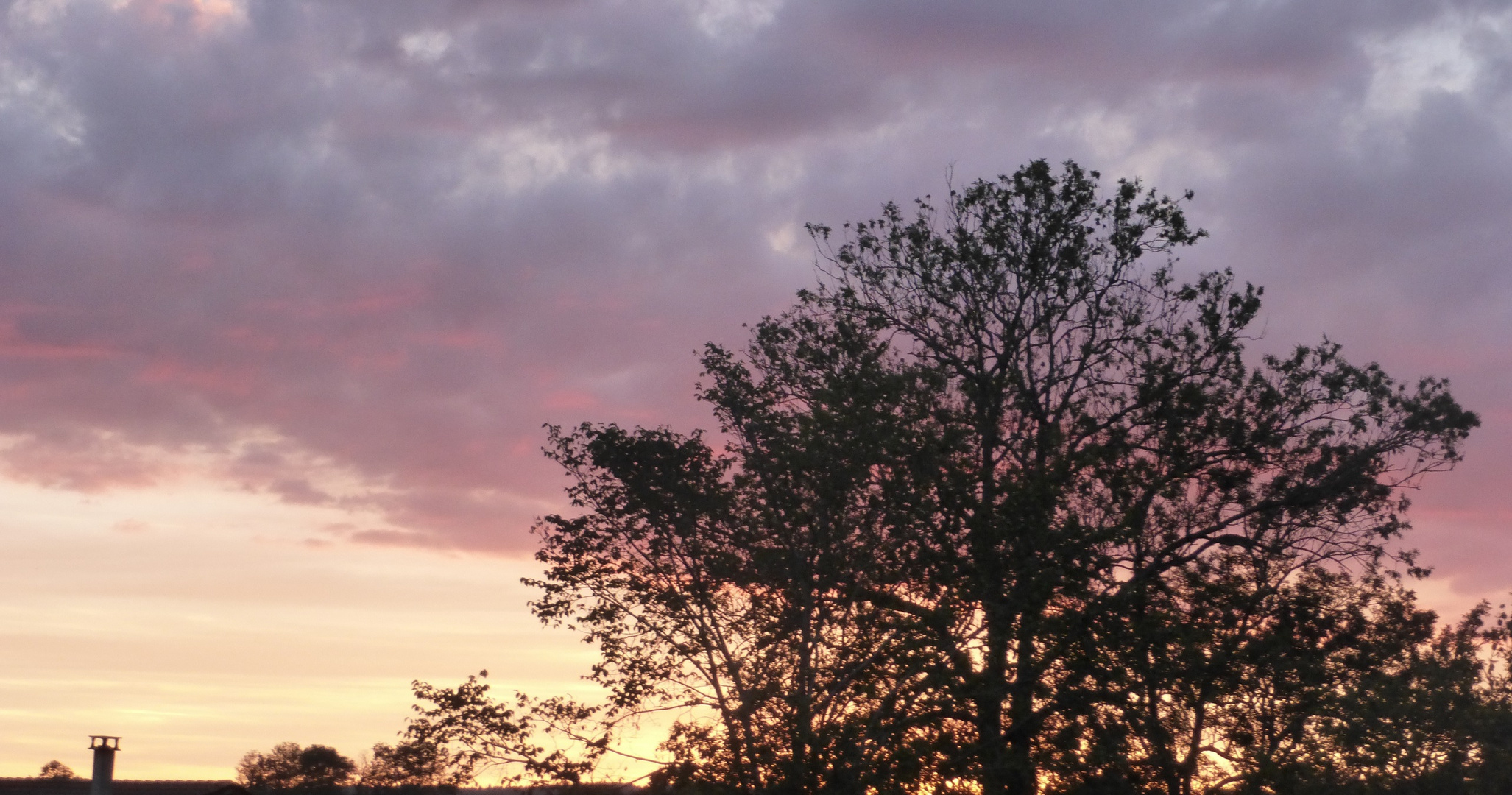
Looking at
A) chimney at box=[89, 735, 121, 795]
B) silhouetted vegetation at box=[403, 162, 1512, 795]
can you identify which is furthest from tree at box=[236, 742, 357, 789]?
silhouetted vegetation at box=[403, 162, 1512, 795]

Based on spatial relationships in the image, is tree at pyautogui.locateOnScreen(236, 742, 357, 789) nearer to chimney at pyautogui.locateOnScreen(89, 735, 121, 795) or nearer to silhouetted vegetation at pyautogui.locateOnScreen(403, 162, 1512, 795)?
chimney at pyautogui.locateOnScreen(89, 735, 121, 795)

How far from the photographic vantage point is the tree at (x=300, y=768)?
111 metres

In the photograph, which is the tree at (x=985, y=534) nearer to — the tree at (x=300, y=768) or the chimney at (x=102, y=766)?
the chimney at (x=102, y=766)

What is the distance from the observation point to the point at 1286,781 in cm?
2670

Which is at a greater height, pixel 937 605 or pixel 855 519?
pixel 855 519

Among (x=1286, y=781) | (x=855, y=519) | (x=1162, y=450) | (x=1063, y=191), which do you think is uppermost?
(x=1063, y=191)

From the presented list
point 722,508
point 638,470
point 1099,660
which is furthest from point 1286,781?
point 638,470

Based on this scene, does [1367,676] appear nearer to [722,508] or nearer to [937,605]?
[937,605]

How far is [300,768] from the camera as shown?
11662 cm

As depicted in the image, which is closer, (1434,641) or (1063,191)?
(1063,191)

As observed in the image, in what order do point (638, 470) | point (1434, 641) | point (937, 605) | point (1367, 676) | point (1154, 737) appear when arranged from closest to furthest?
1. point (937, 605)
2. point (1154, 737)
3. point (1367, 676)
4. point (638, 470)
5. point (1434, 641)

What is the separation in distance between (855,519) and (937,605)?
261 cm

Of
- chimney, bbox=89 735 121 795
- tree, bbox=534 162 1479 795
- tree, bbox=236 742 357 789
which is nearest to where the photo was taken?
tree, bbox=534 162 1479 795

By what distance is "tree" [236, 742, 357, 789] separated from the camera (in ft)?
364
